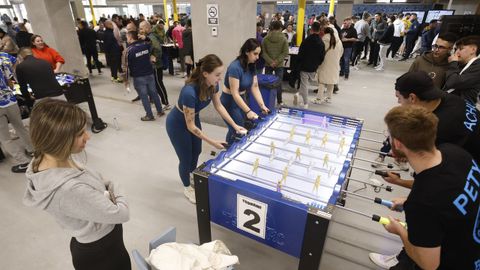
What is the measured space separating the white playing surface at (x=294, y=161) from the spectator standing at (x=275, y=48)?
3104 millimetres

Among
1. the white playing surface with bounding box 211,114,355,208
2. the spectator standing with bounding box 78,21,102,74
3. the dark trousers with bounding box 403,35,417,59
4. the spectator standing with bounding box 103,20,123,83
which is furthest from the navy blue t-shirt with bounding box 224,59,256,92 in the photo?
the dark trousers with bounding box 403,35,417,59

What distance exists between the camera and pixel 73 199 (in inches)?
47.6

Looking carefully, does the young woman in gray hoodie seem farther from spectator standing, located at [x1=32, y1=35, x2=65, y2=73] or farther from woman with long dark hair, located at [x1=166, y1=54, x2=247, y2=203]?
spectator standing, located at [x1=32, y1=35, x2=65, y2=73]

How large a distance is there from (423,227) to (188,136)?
2028 millimetres

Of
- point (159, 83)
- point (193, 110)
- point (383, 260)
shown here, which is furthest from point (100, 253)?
point (159, 83)

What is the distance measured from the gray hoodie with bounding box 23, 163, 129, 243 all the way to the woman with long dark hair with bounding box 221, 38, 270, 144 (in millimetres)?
1829

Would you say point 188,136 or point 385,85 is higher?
point 188,136

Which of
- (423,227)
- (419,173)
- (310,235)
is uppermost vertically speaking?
(419,173)

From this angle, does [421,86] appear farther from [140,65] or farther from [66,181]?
[140,65]

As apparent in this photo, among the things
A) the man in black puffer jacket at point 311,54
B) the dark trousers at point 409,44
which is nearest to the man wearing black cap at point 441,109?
the man in black puffer jacket at point 311,54

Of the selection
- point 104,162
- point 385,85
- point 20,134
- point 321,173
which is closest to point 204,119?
point 104,162

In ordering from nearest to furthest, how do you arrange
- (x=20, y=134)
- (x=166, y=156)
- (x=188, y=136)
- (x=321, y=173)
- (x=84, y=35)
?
(x=321, y=173) → (x=188, y=136) → (x=20, y=134) → (x=166, y=156) → (x=84, y=35)

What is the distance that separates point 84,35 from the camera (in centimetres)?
785

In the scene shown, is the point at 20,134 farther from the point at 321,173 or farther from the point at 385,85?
the point at 385,85
